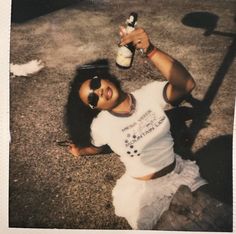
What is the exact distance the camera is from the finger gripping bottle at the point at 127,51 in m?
1.65

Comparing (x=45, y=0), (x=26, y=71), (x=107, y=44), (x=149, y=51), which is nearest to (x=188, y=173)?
(x=149, y=51)

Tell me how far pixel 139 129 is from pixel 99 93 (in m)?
0.29

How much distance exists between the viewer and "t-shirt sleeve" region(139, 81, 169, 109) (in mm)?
1660

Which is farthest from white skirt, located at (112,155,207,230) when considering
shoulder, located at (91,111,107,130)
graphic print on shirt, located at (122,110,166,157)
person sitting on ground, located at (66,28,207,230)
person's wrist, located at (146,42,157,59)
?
person's wrist, located at (146,42,157,59)

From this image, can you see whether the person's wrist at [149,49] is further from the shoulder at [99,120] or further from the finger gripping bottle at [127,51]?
the shoulder at [99,120]

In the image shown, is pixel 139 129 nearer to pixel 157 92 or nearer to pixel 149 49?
pixel 157 92

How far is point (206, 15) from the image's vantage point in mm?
1725

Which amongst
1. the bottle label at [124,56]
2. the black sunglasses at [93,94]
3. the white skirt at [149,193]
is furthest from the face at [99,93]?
the white skirt at [149,193]

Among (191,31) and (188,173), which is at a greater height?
(191,31)

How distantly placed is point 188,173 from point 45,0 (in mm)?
1224

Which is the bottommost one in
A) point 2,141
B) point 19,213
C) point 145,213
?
point 19,213

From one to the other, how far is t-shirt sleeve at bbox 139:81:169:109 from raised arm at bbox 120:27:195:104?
0.02 m

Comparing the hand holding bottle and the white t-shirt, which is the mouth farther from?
the hand holding bottle

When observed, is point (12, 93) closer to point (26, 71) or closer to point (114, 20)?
point (26, 71)
